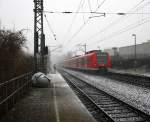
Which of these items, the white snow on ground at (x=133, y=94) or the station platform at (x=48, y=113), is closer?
the station platform at (x=48, y=113)

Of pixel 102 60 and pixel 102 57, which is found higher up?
pixel 102 57

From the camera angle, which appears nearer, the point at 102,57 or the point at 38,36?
the point at 38,36

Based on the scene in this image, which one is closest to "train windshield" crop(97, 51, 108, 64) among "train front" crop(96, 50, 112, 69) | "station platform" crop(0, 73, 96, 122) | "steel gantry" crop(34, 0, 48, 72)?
"train front" crop(96, 50, 112, 69)

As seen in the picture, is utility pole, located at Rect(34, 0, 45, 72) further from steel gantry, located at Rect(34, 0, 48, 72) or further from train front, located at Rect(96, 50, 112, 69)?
train front, located at Rect(96, 50, 112, 69)

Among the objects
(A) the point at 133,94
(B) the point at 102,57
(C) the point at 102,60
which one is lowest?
(A) the point at 133,94

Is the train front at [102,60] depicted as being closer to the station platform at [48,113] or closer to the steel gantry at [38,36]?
the steel gantry at [38,36]

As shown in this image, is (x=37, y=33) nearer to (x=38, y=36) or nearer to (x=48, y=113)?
(x=38, y=36)

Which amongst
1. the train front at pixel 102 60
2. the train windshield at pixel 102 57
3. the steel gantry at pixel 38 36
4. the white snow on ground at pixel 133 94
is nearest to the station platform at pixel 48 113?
the white snow on ground at pixel 133 94

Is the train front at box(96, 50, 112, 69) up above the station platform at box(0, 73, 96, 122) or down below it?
above

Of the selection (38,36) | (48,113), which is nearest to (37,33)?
(38,36)

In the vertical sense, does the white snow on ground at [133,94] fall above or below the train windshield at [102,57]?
below

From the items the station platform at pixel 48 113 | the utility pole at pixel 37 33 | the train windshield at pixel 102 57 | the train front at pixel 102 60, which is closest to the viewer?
the station platform at pixel 48 113

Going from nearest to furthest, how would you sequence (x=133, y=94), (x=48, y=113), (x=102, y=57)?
1. (x=48, y=113)
2. (x=133, y=94)
3. (x=102, y=57)

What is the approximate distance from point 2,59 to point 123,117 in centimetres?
487
